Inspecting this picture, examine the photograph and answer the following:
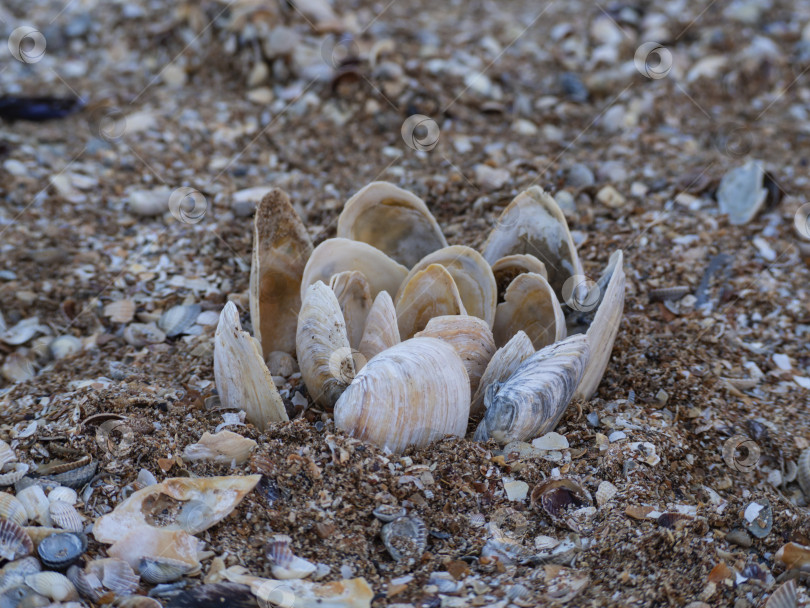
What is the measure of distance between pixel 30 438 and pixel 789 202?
3842 mm

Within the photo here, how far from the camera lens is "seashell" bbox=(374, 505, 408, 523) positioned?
2.24 metres

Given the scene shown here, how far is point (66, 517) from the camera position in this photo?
7.22 feet

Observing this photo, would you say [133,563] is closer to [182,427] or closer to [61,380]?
[182,427]

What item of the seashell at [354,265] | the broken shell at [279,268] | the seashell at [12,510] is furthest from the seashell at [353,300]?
the seashell at [12,510]

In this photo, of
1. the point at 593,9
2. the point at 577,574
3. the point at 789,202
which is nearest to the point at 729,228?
the point at 789,202

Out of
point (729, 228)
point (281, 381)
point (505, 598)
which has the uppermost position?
point (729, 228)

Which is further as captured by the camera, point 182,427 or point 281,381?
point 281,381

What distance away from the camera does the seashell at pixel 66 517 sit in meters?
2.19

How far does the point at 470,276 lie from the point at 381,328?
1.50 ft

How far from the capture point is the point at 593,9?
19.4ft

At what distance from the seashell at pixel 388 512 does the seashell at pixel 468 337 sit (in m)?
0.56

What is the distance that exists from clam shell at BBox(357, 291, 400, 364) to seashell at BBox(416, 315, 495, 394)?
115 mm

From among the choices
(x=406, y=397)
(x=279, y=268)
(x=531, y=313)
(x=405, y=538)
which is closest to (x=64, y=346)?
(x=279, y=268)

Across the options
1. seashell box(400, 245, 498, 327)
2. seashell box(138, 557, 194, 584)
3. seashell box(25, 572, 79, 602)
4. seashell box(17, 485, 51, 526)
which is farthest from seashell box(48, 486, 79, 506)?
seashell box(400, 245, 498, 327)
